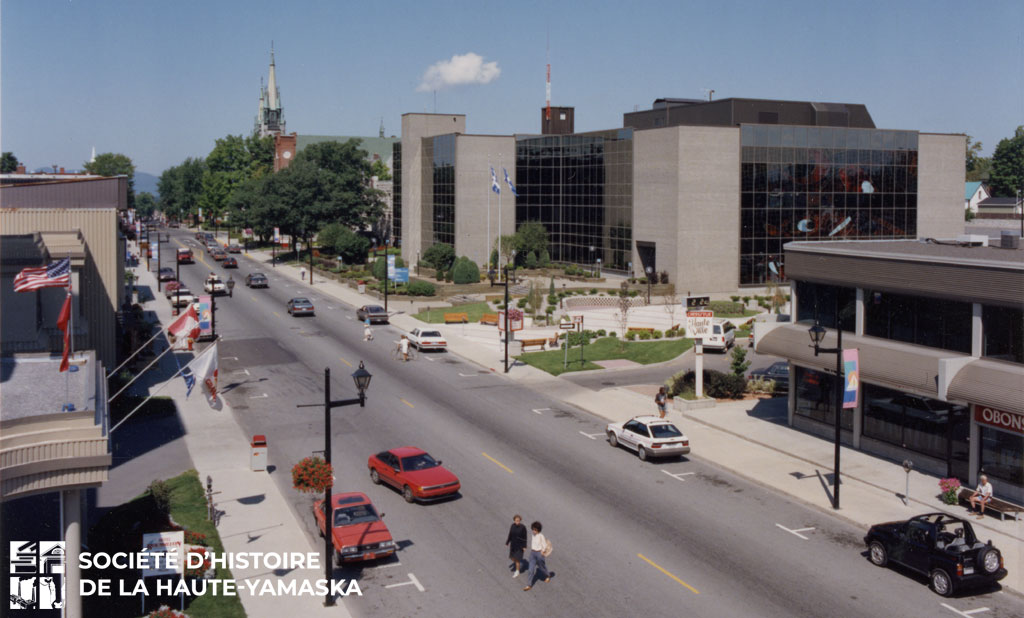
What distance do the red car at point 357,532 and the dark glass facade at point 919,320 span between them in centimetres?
1918

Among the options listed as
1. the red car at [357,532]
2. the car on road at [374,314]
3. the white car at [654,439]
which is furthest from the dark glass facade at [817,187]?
the red car at [357,532]

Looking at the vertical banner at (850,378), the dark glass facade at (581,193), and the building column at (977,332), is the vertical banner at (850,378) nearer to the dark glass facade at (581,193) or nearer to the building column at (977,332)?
the building column at (977,332)

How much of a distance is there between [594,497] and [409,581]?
792 cm

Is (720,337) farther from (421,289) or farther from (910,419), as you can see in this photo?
(421,289)

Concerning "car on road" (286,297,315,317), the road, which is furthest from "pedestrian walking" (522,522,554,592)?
"car on road" (286,297,315,317)

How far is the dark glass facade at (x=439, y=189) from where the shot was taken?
9612 centimetres

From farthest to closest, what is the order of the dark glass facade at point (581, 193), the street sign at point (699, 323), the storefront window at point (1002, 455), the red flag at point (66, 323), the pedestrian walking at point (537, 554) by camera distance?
the dark glass facade at point (581, 193), the street sign at point (699, 323), the storefront window at point (1002, 455), the pedestrian walking at point (537, 554), the red flag at point (66, 323)

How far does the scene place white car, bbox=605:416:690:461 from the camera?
3095 cm

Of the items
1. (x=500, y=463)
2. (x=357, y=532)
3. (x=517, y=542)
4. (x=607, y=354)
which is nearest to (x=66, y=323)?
(x=357, y=532)

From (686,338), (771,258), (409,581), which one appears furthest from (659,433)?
(771,258)

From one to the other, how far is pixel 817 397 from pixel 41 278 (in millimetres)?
27105

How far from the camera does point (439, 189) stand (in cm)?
9888

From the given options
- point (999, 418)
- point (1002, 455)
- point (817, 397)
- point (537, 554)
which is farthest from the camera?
point (817, 397)

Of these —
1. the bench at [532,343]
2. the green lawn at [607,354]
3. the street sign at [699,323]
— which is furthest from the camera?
the bench at [532,343]
